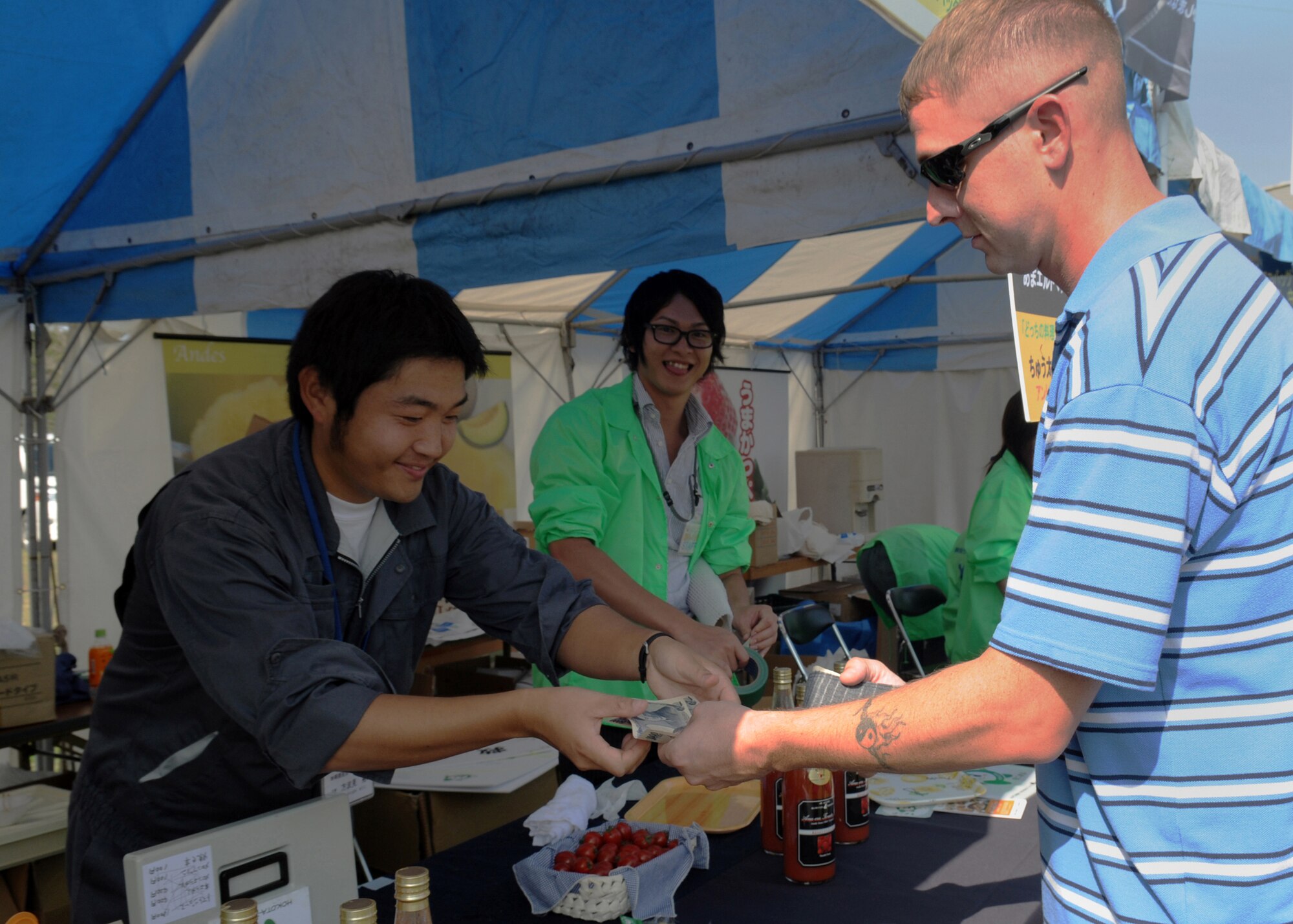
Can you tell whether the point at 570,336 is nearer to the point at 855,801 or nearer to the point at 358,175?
the point at 358,175

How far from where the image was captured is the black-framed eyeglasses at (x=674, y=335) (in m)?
2.71

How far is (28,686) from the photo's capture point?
339 cm

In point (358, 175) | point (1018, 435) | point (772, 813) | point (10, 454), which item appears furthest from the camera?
point (10, 454)

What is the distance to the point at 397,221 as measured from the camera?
2.99m

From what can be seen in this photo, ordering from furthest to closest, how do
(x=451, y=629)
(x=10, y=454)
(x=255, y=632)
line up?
(x=451, y=629), (x=10, y=454), (x=255, y=632)

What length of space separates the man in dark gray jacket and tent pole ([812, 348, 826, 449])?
8476 millimetres

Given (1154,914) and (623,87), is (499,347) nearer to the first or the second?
(623,87)

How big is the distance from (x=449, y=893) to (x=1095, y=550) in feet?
4.01

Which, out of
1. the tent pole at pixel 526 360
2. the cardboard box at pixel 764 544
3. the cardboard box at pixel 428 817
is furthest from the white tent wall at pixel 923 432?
the cardboard box at pixel 428 817

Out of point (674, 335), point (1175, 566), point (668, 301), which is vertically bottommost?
point (1175, 566)

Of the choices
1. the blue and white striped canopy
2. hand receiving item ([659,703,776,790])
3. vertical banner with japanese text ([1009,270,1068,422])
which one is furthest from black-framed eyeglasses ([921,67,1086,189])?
vertical banner with japanese text ([1009,270,1068,422])

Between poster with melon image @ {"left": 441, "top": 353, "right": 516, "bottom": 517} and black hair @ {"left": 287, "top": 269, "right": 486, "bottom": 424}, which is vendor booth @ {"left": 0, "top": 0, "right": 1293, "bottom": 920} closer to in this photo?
poster with melon image @ {"left": 441, "top": 353, "right": 516, "bottom": 517}

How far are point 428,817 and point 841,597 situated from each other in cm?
445

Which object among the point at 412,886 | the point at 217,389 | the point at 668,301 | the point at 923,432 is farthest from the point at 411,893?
the point at 923,432
